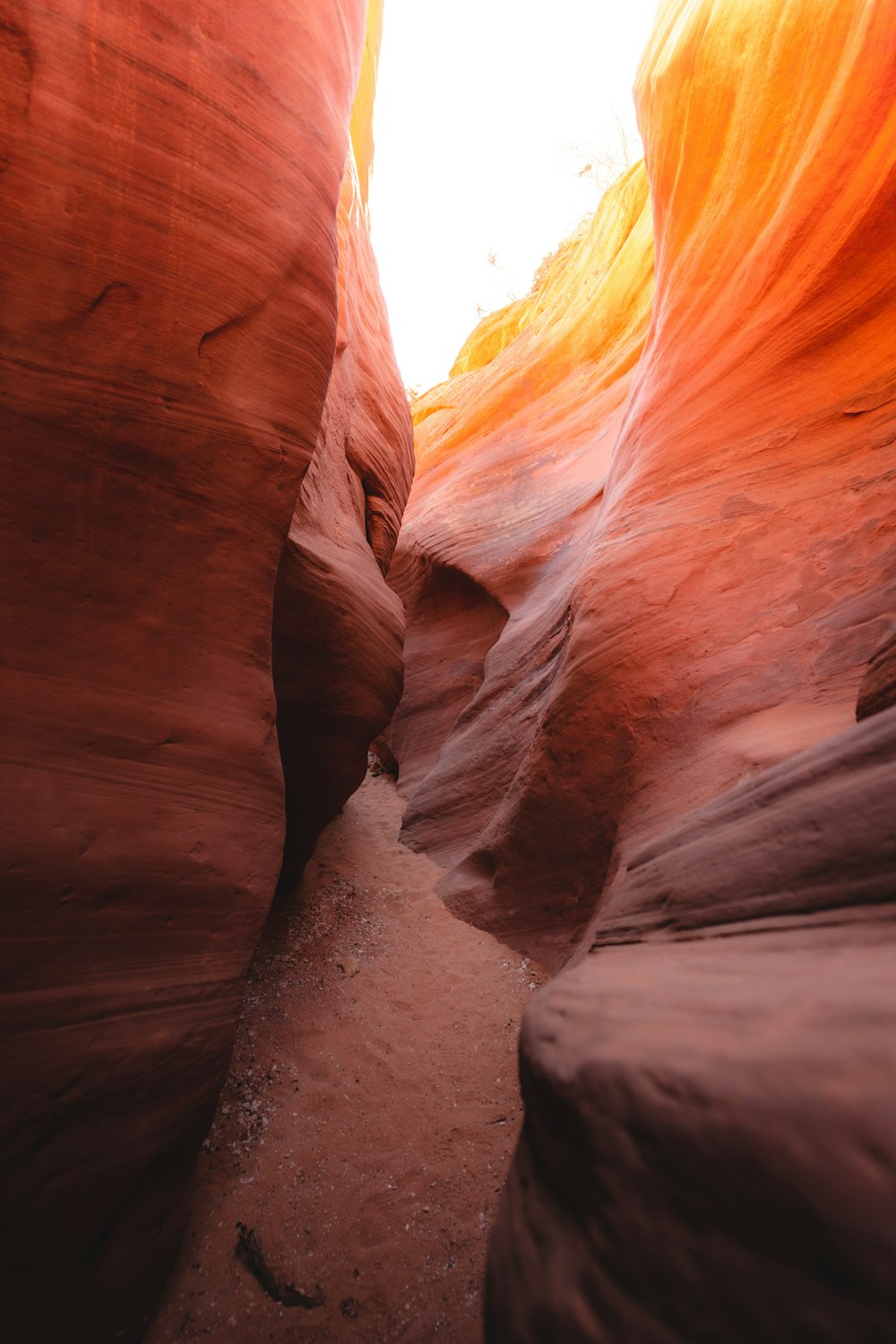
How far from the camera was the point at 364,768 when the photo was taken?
4.99 metres

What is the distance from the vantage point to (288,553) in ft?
12.0

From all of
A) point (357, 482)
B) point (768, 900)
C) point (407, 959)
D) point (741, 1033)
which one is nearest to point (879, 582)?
point (768, 900)

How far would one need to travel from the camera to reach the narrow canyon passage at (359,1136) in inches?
86.0

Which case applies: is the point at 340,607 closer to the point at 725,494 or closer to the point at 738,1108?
the point at 725,494

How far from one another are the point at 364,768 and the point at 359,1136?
256 cm

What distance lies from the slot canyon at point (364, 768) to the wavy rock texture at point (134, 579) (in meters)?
Result: 0.02

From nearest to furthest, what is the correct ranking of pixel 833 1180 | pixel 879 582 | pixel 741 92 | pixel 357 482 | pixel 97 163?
pixel 833 1180 → pixel 97 163 → pixel 879 582 → pixel 741 92 → pixel 357 482

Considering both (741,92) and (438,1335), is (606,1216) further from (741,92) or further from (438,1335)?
(741,92)

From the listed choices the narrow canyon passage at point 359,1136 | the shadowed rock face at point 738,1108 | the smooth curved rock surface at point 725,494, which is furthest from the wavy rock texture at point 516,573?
the shadowed rock face at point 738,1108

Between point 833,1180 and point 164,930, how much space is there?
7.26ft

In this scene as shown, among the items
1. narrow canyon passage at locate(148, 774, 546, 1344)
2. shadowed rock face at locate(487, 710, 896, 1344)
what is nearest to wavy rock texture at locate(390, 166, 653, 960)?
narrow canyon passage at locate(148, 774, 546, 1344)

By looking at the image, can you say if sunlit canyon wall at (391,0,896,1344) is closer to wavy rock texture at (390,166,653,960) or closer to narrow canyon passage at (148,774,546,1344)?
wavy rock texture at (390,166,653,960)

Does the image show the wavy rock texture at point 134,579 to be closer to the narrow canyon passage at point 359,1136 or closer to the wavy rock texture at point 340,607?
the narrow canyon passage at point 359,1136

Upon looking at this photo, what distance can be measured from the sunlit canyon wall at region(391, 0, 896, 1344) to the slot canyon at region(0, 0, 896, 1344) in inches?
0.5
